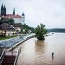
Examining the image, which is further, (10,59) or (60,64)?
(60,64)

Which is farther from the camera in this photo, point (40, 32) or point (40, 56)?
point (40, 32)

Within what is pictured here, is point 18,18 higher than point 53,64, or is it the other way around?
point 18,18

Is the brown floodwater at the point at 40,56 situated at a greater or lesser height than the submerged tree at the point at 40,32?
lesser

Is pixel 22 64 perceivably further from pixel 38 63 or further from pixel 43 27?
pixel 43 27

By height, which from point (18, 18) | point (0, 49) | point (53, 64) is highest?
point (18, 18)

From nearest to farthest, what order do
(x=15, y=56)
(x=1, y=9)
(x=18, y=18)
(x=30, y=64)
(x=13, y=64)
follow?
(x=13, y=64) → (x=15, y=56) → (x=30, y=64) → (x=1, y=9) → (x=18, y=18)

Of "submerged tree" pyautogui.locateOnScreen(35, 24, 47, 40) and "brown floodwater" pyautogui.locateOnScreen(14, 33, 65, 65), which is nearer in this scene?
"brown floodwater" pyautogui.locateOnScreen(14, 33, 65, 65)

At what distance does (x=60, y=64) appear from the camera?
7.04 m

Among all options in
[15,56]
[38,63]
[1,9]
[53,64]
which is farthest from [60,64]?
[1,9]

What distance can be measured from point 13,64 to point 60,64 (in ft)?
6.77

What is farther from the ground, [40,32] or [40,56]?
[40,32]

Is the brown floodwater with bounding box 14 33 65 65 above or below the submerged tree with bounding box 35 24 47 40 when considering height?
below

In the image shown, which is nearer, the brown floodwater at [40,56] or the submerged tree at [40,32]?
the brown floodwater at [40,56]

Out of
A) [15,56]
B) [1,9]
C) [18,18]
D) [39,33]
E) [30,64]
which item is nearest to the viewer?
[15,56]
